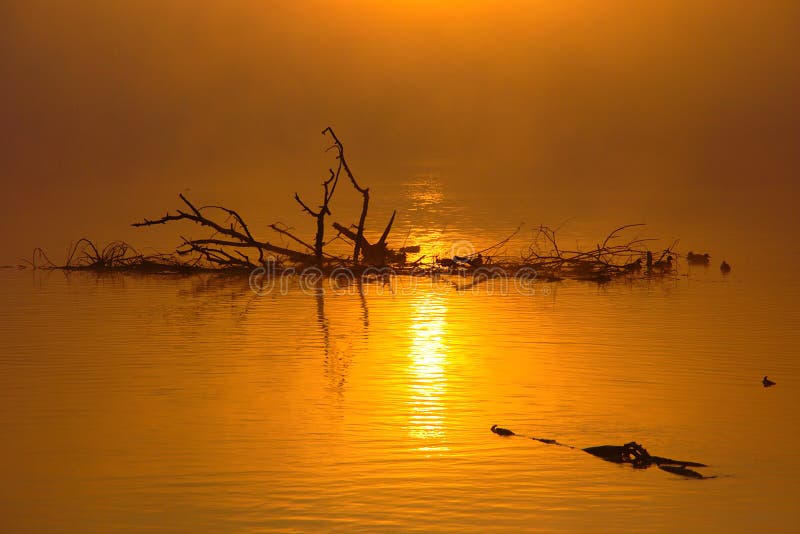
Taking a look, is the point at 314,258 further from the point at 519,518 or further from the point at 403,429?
the point at 519,518

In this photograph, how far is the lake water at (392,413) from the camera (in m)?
7.28

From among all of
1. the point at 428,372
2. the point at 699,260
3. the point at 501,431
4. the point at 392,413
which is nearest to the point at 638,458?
the point at 501,431

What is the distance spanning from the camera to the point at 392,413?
30.8ft

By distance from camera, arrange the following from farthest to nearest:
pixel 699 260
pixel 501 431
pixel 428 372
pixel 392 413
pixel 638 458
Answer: pixel 699 260 → pixel 428 372 → pixel 392 413 → pixel 501 431 → pixel 638 458

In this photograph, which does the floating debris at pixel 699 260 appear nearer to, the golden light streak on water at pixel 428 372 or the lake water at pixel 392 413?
the lake water at pixel 392 413

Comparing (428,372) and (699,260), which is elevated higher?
(699,260)

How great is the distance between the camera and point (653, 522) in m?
7.05

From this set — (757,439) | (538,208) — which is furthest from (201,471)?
(538,208)

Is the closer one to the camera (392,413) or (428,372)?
(392,413)

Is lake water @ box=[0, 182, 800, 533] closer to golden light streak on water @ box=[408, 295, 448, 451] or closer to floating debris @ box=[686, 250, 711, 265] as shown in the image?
golden light streak on water @ box=[408, 295, 448, 451]

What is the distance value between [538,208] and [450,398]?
29065 millimetres

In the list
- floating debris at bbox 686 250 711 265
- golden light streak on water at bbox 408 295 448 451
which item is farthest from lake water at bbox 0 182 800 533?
floating debris at bbox 686 250 711 265

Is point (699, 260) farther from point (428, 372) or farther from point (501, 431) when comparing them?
point (501, 431)

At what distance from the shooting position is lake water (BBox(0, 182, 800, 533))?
287 inches
